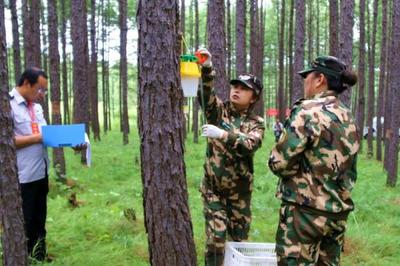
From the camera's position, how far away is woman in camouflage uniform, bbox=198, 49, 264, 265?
150 inches

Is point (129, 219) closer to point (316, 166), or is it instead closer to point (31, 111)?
point (31, 111)

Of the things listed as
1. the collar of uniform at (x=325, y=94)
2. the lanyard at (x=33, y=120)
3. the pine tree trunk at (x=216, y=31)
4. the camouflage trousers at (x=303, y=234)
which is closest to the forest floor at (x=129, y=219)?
the lanyard at (x=33, y=120)

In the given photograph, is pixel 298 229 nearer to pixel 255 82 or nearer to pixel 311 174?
pixel 311 174

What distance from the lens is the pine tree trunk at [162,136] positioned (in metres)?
2.79

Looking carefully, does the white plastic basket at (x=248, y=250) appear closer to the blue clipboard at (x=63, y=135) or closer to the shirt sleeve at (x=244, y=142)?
the shirt sleeve at (x=244, y=142)

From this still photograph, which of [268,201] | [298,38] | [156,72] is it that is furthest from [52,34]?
[156,72]

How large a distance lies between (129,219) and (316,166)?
12.0 feet

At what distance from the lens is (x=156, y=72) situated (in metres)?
2.80

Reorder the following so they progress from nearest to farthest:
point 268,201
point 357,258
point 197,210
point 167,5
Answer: point 167,5 < point 357,258 < point 197,210 < point 268,201

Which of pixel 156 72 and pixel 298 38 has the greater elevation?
→ pixel 298 38

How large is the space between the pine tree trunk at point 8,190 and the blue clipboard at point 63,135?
2.15 ft

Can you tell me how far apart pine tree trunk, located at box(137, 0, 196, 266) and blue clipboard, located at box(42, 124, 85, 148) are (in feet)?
4.15

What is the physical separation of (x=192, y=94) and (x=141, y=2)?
77 cm

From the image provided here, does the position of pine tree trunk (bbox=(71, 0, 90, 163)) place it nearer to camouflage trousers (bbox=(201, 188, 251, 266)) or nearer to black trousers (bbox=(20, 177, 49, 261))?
black trousers (bbox=(20, 177, 49, 261))
